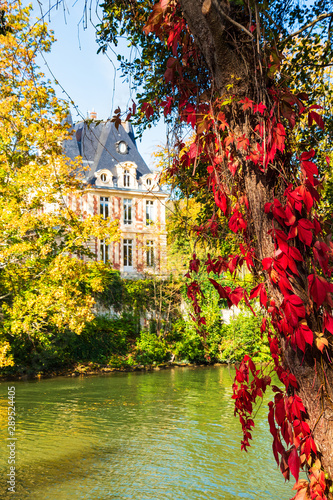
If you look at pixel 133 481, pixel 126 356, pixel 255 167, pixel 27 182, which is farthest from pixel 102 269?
pixel 255 167

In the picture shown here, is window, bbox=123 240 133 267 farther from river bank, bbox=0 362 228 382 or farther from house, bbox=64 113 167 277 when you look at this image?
river bank, bbox=0 362 228 382

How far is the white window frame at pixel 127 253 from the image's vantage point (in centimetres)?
2761

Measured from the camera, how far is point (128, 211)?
1111 inches

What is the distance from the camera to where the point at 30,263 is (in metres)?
13.5

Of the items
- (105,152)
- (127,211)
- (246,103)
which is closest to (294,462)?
(246,103)

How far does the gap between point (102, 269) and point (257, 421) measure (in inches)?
265

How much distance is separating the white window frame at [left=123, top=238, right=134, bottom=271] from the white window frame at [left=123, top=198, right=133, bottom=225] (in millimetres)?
1136

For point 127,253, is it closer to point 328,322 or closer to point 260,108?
point 260,108

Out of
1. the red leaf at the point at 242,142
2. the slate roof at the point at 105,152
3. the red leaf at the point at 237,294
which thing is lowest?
the red leaf at the point at 237,294

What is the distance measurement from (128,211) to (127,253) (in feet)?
8.46

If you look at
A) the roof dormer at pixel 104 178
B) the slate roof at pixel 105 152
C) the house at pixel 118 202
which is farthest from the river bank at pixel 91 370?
the slate roof at pixel 105 152

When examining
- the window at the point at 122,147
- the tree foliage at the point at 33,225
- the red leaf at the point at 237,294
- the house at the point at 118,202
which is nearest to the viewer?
the red leaf at the point at 237,294

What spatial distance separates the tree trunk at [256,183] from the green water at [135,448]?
4.65m

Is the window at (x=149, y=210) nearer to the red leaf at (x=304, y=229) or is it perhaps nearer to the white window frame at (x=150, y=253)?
the white window frame at (x=150, y=253)
